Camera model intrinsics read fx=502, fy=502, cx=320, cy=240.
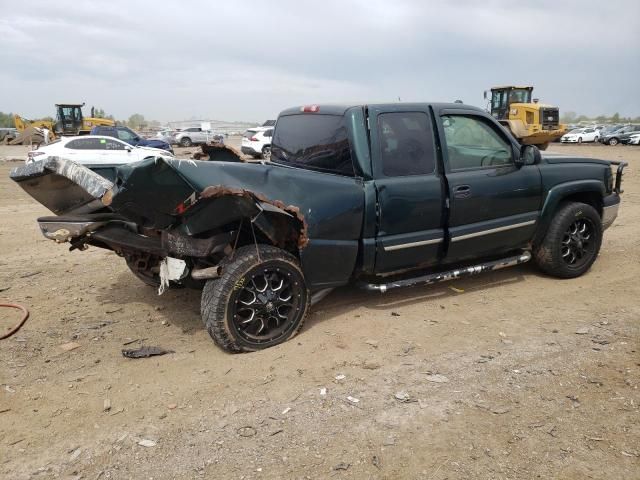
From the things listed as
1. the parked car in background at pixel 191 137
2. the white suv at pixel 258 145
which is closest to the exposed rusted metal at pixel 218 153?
the white suv at pixel 258 145

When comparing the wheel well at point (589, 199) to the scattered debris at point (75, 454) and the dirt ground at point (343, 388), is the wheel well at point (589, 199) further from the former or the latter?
the scattered debris at point (75, 454)

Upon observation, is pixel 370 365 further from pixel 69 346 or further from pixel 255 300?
pixel 69 346

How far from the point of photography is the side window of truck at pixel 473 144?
4.49 metres

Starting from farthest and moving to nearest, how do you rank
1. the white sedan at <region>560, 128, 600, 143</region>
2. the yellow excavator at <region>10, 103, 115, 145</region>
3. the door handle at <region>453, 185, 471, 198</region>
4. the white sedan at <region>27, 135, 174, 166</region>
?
the white sedan at <region>560, 128, 600, 143</region>
the yellow excavator at <region>10, 103, 115, 145</region>
the white sedan at <region>27, 135, 174, 166</region>
the door handle at <region>453, 185, 471, 198</region>

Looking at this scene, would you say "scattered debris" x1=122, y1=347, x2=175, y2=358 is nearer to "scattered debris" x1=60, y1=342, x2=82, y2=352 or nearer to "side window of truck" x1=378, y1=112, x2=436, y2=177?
"scattered debris" x1=60, y1=342, x2=82, y2=352

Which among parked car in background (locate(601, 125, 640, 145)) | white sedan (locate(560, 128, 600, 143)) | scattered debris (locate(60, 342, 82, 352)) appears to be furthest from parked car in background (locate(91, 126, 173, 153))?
parked car in background (locate(601, 125, 640, 145))

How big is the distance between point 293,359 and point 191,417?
91cm

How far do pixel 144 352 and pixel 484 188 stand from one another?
3.22 meters

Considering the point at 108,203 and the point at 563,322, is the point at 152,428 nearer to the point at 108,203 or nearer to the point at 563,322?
the point at 108,203

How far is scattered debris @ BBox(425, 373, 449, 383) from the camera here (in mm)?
3379

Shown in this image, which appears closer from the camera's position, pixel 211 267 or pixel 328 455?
pixel 328 455

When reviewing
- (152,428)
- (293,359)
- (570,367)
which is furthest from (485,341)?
(152,428)

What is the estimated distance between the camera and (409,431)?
2855 mm

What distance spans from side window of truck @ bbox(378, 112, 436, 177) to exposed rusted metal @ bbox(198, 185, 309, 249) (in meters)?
0.89
